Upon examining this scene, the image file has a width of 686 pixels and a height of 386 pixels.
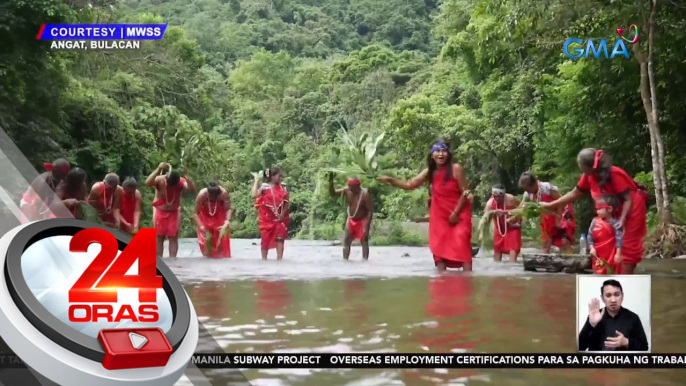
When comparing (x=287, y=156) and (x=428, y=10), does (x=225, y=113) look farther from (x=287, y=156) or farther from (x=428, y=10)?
(x=428, y=10)

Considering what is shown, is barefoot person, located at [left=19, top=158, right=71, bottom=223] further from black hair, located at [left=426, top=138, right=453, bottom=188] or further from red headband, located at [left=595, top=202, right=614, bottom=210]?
red headband, located at [left=595, top=202, right=614, bottom=210]

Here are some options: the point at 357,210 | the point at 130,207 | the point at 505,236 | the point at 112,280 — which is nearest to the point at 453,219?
the point at 505,236

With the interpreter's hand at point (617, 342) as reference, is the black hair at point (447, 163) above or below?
above

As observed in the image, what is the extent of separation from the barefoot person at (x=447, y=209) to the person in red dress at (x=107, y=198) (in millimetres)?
983

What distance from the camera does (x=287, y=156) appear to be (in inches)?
93.8

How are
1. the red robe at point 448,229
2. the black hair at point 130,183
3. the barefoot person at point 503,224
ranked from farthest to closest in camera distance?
the red robe at point 448,229 → the barefoot person at point 503,224 → the black hair at point 130,183

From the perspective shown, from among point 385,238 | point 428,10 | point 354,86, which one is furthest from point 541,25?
point 385,238

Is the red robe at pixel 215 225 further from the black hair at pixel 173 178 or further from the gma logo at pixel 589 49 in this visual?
the gma logo at pixel 589 49

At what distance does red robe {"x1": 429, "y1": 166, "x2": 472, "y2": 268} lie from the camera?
264 centimetres

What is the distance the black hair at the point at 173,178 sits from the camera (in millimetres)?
2408

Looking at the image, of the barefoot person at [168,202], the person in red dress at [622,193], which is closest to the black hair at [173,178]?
the barefoot person at [168,202]

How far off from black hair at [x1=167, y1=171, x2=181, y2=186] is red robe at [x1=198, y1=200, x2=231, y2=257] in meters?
0.13

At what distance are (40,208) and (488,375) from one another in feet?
5.34

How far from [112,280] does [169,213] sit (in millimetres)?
1136
